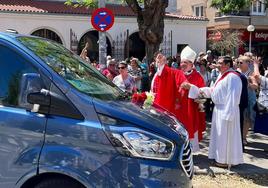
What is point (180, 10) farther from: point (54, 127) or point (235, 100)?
point (54, 127)

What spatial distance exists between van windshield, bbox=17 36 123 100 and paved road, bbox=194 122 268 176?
3009 millimetres

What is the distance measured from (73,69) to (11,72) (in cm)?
63

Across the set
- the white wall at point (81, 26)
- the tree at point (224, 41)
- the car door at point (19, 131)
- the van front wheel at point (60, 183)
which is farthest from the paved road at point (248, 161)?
the tree at point (224, 41)

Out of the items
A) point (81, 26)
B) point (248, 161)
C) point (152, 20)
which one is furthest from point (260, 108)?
point (81, 26)

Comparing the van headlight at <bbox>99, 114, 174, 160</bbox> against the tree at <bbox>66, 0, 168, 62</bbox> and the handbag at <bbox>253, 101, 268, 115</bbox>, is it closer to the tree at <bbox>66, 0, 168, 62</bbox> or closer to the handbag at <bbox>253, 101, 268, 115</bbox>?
the handbag at <bbox>253, 101, 268, 115</bbox>

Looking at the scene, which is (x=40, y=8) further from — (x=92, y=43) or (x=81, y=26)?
(x=92, y=43)

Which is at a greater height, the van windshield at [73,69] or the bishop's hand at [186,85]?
the van windshield at [73,69]

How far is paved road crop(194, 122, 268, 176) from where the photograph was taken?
7133 millimetres

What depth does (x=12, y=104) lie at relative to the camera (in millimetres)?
3885

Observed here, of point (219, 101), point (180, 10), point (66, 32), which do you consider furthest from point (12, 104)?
point (180, 10)

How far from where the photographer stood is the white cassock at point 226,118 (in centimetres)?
694

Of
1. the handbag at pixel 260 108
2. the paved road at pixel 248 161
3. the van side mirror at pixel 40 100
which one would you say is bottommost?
the paved road at pixel 248 161

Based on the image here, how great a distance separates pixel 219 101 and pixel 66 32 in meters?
17.2

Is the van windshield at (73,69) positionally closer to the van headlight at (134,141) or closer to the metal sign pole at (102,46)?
the van headlight at (134,141)
